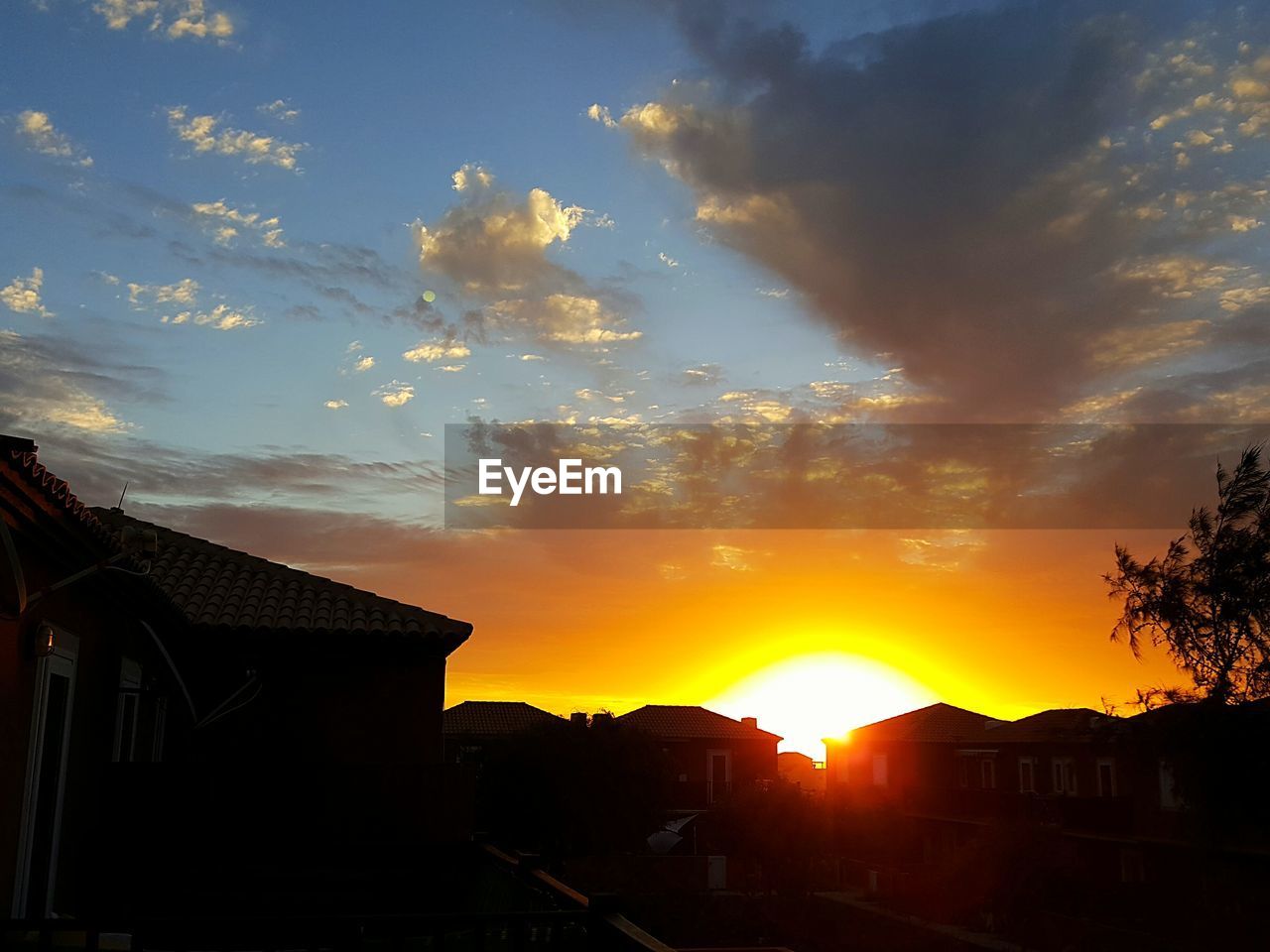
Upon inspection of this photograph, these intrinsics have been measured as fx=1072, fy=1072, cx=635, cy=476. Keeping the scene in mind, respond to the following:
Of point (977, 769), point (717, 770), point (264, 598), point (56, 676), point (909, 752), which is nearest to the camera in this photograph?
point (56, 676)

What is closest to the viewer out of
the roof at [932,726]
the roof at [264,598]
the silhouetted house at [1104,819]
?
the roof at [264,598]

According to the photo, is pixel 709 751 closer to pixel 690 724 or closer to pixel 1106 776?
pixel 690 724

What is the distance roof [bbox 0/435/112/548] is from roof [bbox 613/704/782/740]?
5143cm

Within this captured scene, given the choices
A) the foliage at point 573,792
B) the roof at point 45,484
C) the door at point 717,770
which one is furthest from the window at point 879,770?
the roof at point 45,484

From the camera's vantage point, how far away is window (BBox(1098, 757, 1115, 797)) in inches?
1438

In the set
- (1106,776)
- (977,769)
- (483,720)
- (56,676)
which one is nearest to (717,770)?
(483,720)

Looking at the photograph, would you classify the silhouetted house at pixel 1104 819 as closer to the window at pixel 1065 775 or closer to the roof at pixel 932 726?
the window at pixel 1065 775

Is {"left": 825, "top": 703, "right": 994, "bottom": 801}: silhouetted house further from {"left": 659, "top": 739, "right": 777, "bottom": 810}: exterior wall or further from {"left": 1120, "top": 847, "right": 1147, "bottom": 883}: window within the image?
{"left": 1120, "top": 847, "right": 1147, "bottom": 883}: window

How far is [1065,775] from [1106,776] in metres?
2.51

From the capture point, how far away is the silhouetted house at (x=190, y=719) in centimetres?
686

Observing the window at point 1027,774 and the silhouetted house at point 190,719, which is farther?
the window at point 1027,774

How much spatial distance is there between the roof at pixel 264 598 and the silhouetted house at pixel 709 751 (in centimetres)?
4255

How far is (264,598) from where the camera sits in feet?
46.9

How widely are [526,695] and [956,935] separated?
3729cm
